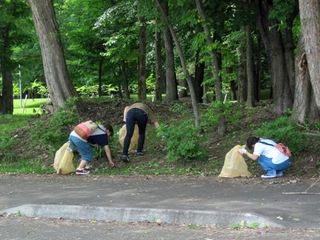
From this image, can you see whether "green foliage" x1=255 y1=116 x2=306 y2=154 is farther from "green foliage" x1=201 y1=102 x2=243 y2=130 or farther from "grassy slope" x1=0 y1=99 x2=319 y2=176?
"green foliage" x1=201 y1=102 x2=243 y2=130

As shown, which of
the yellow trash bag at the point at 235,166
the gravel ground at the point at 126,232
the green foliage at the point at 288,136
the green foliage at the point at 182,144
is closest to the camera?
the gravel ground at the point at 126,232

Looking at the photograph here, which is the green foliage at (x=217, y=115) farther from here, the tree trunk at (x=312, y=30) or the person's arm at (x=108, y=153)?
the tree trunk at (x=312, y=30)

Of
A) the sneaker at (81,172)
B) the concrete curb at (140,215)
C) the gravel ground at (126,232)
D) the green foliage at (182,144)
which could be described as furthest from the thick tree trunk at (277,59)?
the gravel ground at (126,232)

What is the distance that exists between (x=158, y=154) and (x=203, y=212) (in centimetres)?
558

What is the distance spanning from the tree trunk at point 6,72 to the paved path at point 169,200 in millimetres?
12250

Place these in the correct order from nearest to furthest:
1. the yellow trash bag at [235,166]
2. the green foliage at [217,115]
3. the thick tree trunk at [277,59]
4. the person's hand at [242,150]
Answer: the person's hand at [242,150] < the yellow trash bag at [235,166] < the green foliage at [217,115] < the thick tree trunk at [277,59]

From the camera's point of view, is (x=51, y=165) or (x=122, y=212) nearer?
(x=122, y=212)

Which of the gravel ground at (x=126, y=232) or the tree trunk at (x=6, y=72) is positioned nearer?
the gravel ground at (x=126, y=232)

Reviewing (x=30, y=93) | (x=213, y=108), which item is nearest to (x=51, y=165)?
(x=213, y=108)

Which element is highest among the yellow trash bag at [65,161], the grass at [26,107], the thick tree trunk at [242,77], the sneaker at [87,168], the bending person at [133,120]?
the thick tree trunk at [242,77]

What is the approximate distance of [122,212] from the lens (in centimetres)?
837

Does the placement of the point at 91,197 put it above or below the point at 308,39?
below

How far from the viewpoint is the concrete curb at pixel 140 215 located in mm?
7641

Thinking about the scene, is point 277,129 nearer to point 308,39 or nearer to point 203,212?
point 308,39
